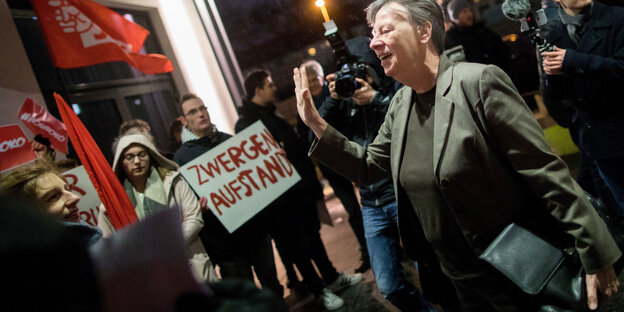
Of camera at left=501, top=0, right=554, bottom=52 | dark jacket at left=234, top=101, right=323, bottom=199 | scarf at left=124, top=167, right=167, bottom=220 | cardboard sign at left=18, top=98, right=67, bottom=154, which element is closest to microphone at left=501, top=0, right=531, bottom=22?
camera at left=501, top=0, right=554, bottom=52

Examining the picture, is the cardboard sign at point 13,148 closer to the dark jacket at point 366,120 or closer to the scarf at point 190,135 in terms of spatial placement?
the scarf at point 190,135

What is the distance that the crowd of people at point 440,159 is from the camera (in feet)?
4.02

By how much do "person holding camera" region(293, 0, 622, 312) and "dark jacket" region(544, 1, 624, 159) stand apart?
41.7 inches

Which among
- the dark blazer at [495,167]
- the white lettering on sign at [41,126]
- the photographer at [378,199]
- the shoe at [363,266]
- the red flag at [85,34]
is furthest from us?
the shoe at [363,266]

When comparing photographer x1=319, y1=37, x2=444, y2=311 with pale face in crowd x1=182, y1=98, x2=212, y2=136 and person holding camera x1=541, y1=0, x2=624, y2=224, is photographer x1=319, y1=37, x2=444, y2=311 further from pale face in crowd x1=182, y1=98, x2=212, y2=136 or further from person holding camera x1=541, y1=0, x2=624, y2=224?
pale face in crowd x1=182, y1=98, x2=212, y2=136

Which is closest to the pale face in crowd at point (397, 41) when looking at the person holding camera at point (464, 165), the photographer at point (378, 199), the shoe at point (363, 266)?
the person holding camera at point (464, 165)

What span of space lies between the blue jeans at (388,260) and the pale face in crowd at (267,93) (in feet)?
4.17

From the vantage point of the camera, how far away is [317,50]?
77.3 inches

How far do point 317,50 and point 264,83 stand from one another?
1.06 meters

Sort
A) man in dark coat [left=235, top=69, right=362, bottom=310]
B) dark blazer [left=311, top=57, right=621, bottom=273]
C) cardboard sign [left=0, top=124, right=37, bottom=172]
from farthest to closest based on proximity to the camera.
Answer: man in dark coat [left=235, top=69, right=362, bottom=310] → cardboard sign [left=0, top=124, right=37, bottom=172] → dark blazer [left=311, top=57, right=621, bottom=273]

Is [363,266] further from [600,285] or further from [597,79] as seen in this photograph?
[600,285]

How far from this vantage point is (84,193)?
2.65 metres

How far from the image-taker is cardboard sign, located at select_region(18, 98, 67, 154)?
332cm

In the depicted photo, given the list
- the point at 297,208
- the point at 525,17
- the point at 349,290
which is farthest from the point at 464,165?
the point at 349,290
